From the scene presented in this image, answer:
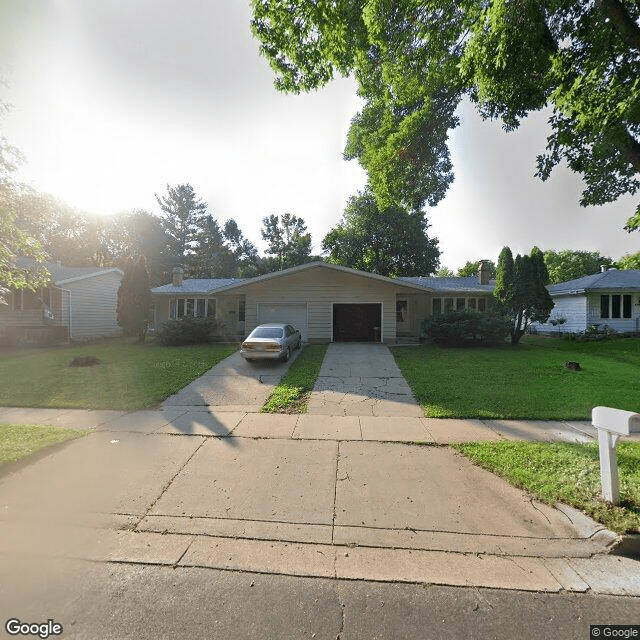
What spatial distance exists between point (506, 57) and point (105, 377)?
42.7 feet

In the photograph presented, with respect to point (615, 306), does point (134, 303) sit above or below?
above

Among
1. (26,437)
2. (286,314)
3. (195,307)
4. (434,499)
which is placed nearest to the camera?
(434,499)

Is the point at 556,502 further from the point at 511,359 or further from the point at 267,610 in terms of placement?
the point at 511,359

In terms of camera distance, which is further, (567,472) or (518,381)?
(518,381)

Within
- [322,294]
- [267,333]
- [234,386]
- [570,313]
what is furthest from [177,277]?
[570,313]

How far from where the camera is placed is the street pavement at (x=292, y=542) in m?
2.31

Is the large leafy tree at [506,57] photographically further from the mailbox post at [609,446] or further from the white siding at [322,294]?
the white siding at [322,294]

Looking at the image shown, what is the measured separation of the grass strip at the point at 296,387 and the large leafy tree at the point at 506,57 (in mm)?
7478

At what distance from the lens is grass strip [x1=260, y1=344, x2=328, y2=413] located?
24.2 ft

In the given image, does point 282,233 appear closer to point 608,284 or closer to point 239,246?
point 239,246

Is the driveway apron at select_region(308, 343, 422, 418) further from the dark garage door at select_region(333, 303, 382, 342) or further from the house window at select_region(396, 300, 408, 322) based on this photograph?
the house window at select_region(396, 300, 408, 322)

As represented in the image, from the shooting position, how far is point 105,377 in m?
10.2

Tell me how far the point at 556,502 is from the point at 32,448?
738 cm

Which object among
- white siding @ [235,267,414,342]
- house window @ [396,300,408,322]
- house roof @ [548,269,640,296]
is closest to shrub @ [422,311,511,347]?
white siding @ [235,267,414,342]
